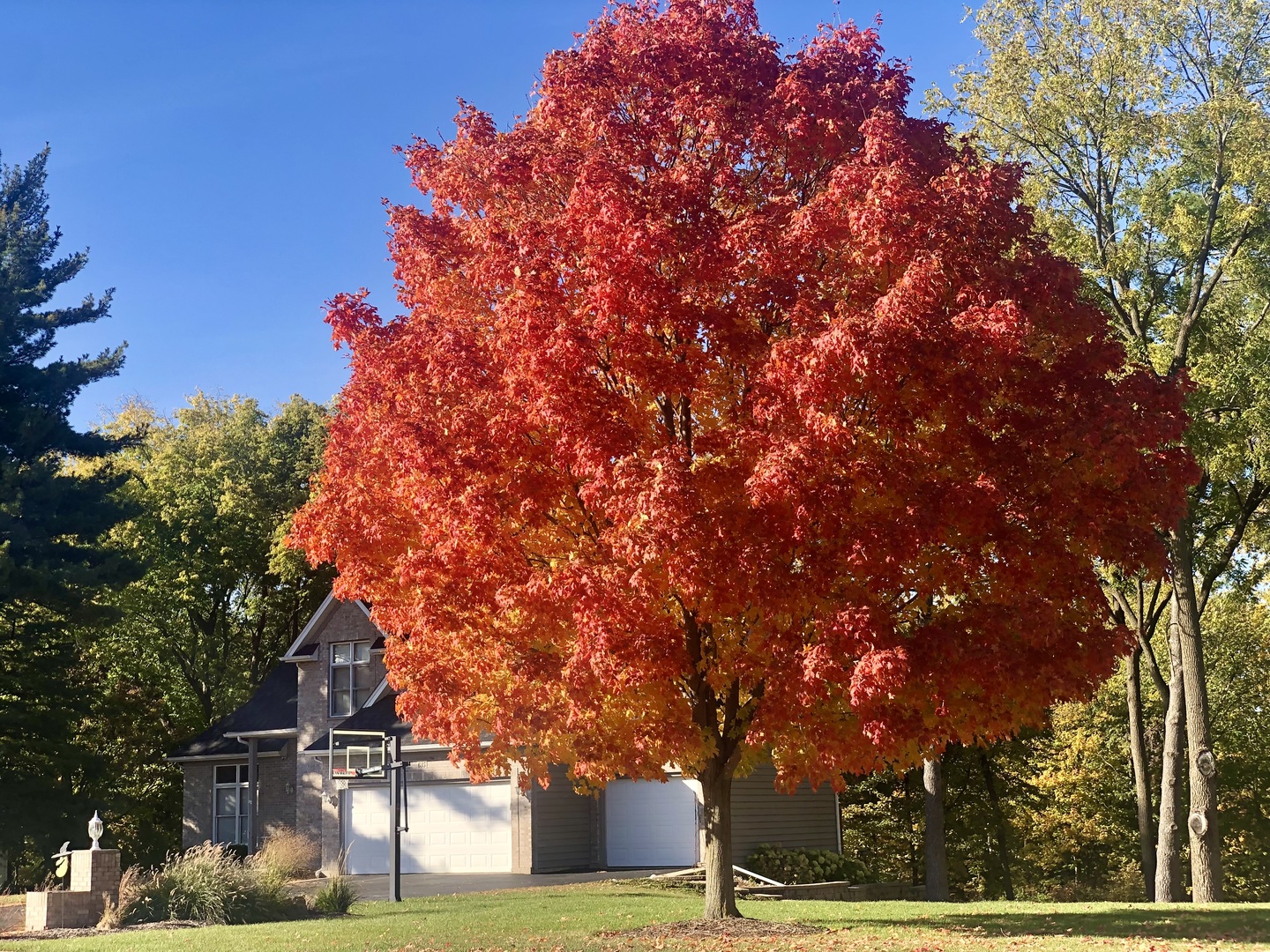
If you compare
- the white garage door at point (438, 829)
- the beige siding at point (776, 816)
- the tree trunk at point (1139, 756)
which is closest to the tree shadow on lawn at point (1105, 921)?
the tree trunk at point (1139, 756)

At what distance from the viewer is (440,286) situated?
15070 millimetres

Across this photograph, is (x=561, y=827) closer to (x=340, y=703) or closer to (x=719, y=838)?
(x=340, y=703)

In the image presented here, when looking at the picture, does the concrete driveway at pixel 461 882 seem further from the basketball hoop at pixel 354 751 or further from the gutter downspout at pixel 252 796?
the gutter downspout at pixel 252 796

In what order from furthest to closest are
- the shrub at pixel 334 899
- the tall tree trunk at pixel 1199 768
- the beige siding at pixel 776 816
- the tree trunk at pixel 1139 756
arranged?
the beige siding at pixel 776 816, the tree trunk at pixel 1139 756, the tall tree trunk at pixel 1199 768, the shrub at pixel 334 899

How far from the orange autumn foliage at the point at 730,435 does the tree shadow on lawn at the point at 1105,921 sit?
3417 mm

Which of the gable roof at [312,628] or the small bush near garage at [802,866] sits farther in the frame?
the gable roof at [312,628]

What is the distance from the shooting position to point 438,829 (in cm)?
3089

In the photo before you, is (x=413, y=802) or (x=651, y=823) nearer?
(x=651, y=823)

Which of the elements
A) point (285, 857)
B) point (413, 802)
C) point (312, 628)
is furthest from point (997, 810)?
point (285, 857)

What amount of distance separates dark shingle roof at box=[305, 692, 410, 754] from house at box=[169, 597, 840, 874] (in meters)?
0.06

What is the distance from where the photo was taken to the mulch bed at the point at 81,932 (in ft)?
56.6

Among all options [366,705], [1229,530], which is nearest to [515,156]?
[1229,530]

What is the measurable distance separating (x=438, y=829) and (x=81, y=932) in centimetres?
1363

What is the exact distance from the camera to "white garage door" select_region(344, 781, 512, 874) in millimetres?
29859
